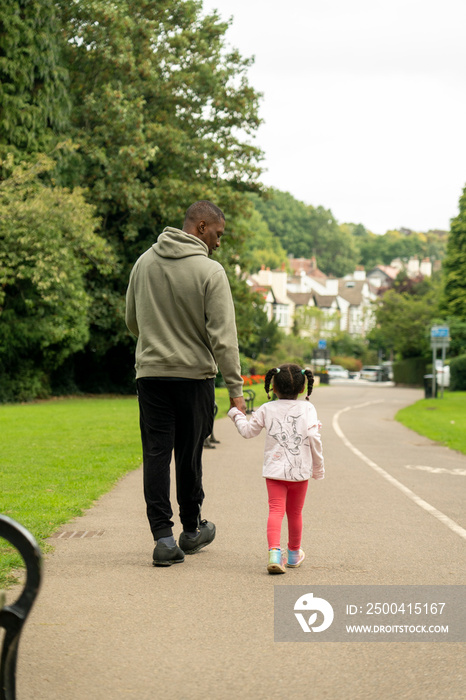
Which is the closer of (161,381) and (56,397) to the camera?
(161,381)

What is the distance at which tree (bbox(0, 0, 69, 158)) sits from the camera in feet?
90.4

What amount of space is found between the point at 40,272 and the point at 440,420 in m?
12.2

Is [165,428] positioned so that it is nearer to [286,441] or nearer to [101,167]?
[286,441]

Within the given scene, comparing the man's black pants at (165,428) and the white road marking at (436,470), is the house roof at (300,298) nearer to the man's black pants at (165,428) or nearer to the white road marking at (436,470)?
the white road marking at (436,470)

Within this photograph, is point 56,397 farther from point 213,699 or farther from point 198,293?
point 213,699

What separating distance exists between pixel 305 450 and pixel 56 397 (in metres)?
29.7

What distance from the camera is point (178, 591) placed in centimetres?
508

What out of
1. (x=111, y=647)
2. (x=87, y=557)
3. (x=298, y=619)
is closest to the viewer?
(x=111, y=647)

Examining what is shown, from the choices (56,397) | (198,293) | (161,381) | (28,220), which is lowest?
(56,397)

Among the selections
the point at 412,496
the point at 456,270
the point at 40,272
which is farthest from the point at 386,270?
the point at 412,496

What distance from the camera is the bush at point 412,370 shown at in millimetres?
69188

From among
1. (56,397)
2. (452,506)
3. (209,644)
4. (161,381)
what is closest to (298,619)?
(209,644)

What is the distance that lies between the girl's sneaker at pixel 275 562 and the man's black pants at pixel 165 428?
692 millimetres

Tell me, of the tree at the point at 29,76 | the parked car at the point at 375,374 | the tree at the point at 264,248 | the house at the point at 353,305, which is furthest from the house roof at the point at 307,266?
the tree at the point at 29,76
